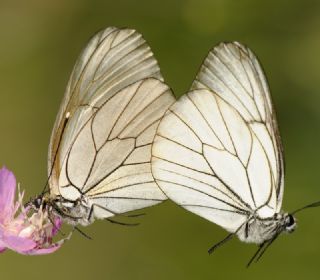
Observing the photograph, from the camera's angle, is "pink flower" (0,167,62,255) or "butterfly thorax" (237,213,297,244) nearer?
"pink flower" (0,167,62,255)

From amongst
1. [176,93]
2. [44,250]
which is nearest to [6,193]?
[44,250]

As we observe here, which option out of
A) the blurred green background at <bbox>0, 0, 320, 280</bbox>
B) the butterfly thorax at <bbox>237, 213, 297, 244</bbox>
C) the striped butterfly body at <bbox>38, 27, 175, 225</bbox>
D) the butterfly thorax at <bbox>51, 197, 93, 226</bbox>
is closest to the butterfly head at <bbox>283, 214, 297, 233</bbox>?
the butterfly thorax at <bbox>237, 213, 297, 244</bbox>

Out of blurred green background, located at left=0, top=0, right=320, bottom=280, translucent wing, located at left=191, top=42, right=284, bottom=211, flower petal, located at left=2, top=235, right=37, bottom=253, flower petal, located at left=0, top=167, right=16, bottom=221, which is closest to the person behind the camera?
flower petal, located at left=2, top=235, right=37, bottom=253

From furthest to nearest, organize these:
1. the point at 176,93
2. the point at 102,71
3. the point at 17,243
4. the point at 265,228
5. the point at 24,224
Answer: the point at 176,93 → the point at 102,71 → the point at 265,228 → the point at 24,224 → the point at 17,243

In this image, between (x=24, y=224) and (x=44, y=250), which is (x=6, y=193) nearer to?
(x=24, y=224)

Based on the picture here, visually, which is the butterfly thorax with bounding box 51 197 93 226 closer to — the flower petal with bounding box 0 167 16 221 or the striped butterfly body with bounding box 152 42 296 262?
the flower petal with bounding box 0 167 16 221

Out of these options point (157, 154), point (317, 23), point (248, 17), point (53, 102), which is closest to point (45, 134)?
point (53, 102)

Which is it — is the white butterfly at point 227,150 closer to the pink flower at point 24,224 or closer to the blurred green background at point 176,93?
the pink flower at point 24,224
